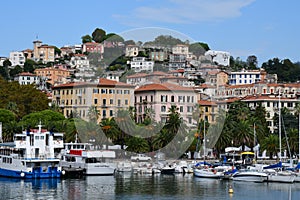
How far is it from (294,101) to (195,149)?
101 ft

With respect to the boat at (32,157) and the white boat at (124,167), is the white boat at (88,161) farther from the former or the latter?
the white boat at (124,167)

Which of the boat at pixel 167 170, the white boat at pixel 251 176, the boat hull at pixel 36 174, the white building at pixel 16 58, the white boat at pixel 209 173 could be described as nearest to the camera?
the white boat at pixel 251 176

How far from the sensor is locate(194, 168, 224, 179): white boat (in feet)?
176

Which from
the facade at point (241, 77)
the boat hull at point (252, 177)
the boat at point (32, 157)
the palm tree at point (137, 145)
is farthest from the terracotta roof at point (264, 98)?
the boat at point (32, 157)

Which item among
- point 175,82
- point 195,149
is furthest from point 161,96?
point 195,149

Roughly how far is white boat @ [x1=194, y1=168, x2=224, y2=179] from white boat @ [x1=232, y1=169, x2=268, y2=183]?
7.08ft

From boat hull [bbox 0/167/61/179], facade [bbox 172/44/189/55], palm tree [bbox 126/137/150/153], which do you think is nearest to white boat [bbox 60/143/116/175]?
boat hull [bbox 0/167/61/179]

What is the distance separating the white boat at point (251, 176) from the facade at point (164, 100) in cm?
2788

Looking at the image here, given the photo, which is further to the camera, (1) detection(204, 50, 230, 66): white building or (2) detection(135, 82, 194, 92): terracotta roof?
(1) detection(204, 50, 230, 66): white building

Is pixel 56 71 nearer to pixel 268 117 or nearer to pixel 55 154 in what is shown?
pixel 268 117

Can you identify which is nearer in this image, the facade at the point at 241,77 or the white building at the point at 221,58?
the facade at the point at 241,77

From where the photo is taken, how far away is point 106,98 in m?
85.8

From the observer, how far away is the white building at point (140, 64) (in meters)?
97.2

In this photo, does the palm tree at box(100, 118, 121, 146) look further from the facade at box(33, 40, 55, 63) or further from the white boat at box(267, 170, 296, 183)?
the facade at box(33, 40, 55, 63)
